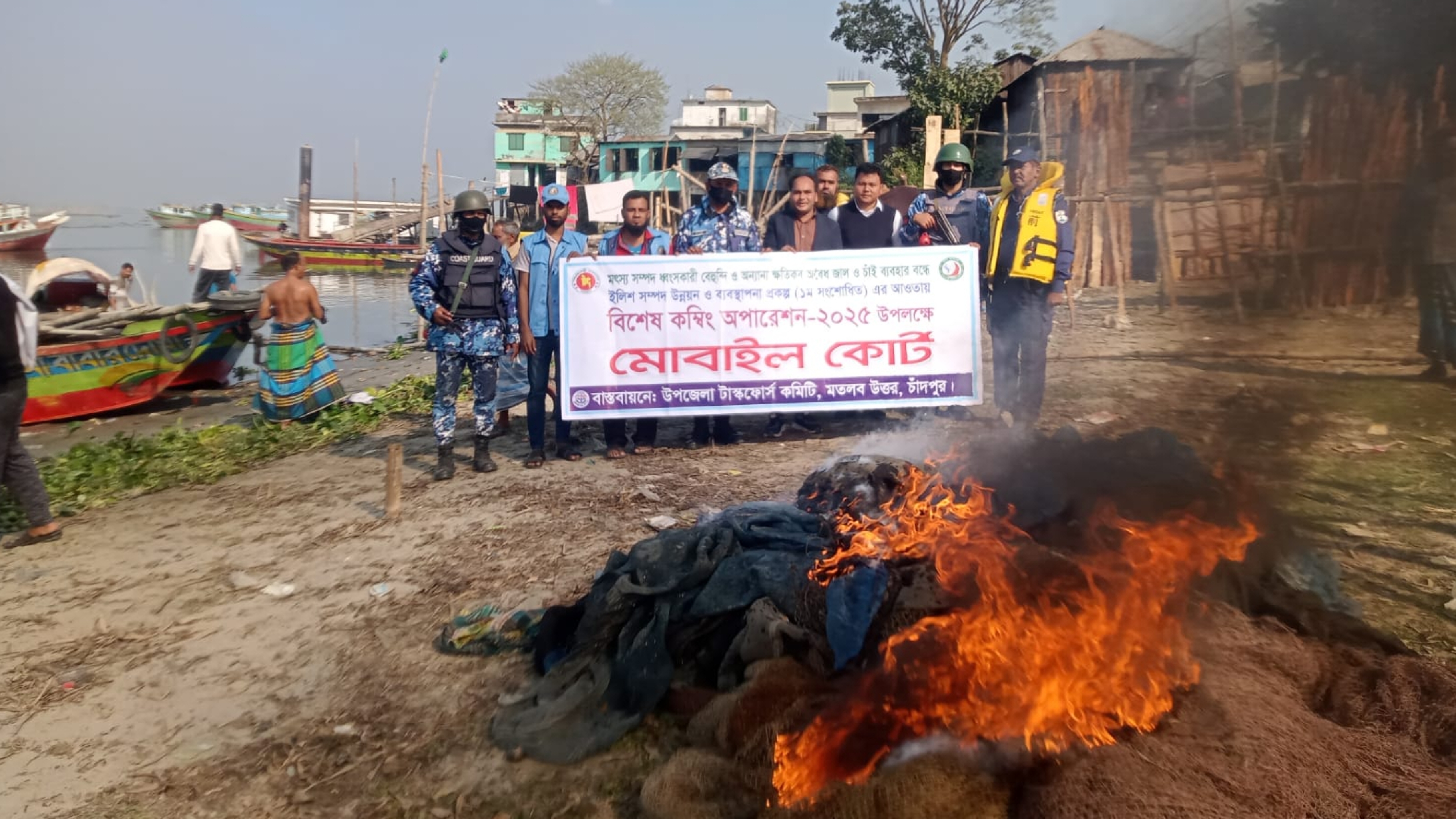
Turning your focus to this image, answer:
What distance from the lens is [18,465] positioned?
548cm

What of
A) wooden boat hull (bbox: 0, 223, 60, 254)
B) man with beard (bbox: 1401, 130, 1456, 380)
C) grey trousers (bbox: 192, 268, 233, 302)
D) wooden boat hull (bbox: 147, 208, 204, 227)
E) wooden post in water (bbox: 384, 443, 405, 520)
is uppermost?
wooden boat hull (bbox: 147, 208, 204, 227)

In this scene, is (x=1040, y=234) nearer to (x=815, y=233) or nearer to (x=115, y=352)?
(x=815, y=233)

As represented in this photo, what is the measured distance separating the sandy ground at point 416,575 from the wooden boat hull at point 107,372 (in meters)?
4.51

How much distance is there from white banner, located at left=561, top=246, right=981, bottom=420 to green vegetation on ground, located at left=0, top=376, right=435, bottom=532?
3.16 m

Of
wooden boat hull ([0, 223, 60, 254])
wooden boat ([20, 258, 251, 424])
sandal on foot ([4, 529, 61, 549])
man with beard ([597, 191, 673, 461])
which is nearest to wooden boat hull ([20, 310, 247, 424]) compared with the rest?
wooden boat ([20, 258, 251, 424])

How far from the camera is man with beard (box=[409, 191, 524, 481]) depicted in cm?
632

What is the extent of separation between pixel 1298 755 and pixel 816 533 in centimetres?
212

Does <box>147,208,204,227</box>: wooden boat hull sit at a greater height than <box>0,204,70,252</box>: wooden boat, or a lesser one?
greater

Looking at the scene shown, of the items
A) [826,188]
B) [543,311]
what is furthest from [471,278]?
[826,188]

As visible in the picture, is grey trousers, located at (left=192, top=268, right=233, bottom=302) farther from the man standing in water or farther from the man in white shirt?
the man standing in water

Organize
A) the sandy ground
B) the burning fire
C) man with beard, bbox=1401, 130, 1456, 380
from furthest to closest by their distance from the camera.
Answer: man with beard, bbox=1401, 130, 1456, 380 < the sandy ground < the burning fire

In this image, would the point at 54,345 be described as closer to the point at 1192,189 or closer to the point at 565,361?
the point at 565,361

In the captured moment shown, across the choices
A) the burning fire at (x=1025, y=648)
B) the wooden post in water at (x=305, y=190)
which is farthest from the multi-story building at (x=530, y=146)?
the burning fire at (x=1025, y=648)

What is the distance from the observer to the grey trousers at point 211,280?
526 inches
